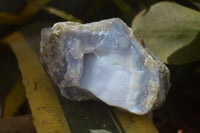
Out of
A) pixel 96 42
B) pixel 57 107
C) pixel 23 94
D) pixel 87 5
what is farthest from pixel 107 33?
pixel 87 5

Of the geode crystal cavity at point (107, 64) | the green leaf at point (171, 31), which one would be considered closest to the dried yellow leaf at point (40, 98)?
the geode crystal cavity at point (107, 64)

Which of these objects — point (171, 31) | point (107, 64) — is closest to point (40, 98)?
point (107, 64)

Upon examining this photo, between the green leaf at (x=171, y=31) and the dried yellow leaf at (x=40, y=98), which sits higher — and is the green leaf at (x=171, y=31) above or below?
above

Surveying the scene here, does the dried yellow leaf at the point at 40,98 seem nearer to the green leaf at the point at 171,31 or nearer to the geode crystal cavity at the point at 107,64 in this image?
the geode crystal cavity at the point at 107,64

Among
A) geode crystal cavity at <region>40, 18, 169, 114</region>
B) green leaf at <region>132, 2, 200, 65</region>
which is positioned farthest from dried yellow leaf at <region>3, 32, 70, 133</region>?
green leaf at <region>132, 2, 200, 65</region>

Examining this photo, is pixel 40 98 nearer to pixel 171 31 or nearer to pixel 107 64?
pixel 107 64

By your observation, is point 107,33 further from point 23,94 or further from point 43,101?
point 23,94

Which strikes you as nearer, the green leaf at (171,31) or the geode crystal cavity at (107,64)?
the geode crystal cavity at (107,64)

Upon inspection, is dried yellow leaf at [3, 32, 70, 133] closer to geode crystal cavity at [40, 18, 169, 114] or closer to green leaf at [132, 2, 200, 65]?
geode crystal cavity at [40, 18, 169, 114]
